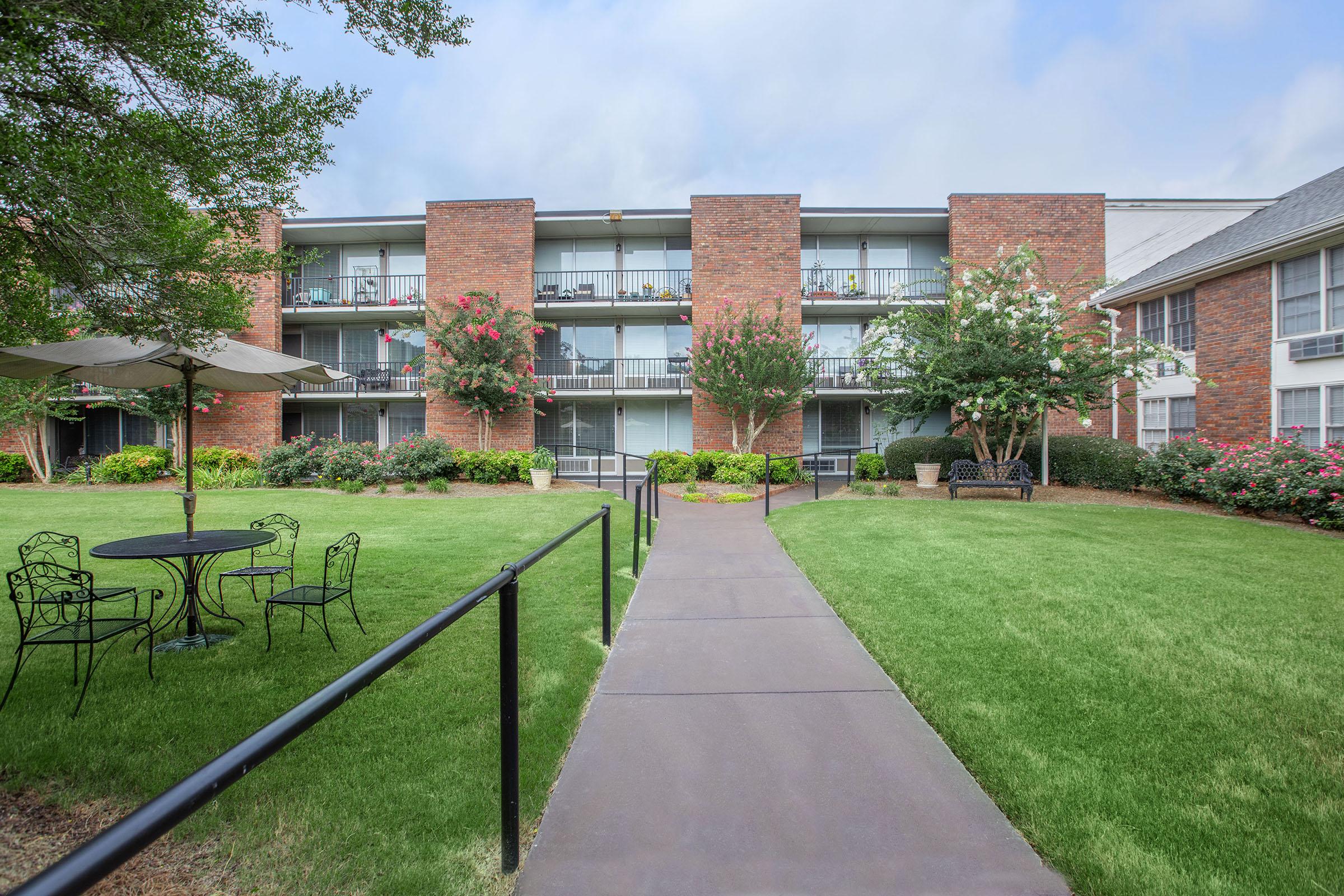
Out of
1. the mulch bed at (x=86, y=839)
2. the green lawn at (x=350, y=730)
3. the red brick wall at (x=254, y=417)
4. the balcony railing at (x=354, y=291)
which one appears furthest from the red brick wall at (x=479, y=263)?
the mulch bed at (x=86, y=839)

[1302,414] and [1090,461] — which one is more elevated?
[1302,414]

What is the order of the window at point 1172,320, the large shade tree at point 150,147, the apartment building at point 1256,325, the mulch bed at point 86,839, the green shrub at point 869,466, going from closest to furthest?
the mulch bed at point 86,839 → the large shade tree at point 150,147 → the apartment building at point 1256,325 → the window at point 1172,320 → the green shrub at point 869,466

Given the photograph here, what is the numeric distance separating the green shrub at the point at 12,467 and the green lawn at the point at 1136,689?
22.2 metres

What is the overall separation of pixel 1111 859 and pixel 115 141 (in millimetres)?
5670

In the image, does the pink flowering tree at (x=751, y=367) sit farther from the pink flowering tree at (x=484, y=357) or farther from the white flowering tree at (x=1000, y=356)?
the pink flowering tree at (x=484, y=357)

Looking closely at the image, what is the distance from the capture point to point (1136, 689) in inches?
141

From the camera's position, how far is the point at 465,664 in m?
4.08

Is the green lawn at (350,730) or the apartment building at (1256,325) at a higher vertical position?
the apartment building at (1256,325)

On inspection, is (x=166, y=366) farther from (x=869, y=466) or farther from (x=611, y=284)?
(x=611, y=284)

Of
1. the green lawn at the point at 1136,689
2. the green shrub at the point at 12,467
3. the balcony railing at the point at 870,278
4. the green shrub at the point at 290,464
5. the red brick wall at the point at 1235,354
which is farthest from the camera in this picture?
the balcony railing at the point at 870,278

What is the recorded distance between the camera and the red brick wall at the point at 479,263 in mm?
18547

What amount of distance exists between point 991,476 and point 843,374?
6765 millimetres

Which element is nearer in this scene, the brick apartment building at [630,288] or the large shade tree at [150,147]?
the large shade tree at [150,147]

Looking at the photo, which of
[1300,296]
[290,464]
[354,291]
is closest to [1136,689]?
[1300,296]
